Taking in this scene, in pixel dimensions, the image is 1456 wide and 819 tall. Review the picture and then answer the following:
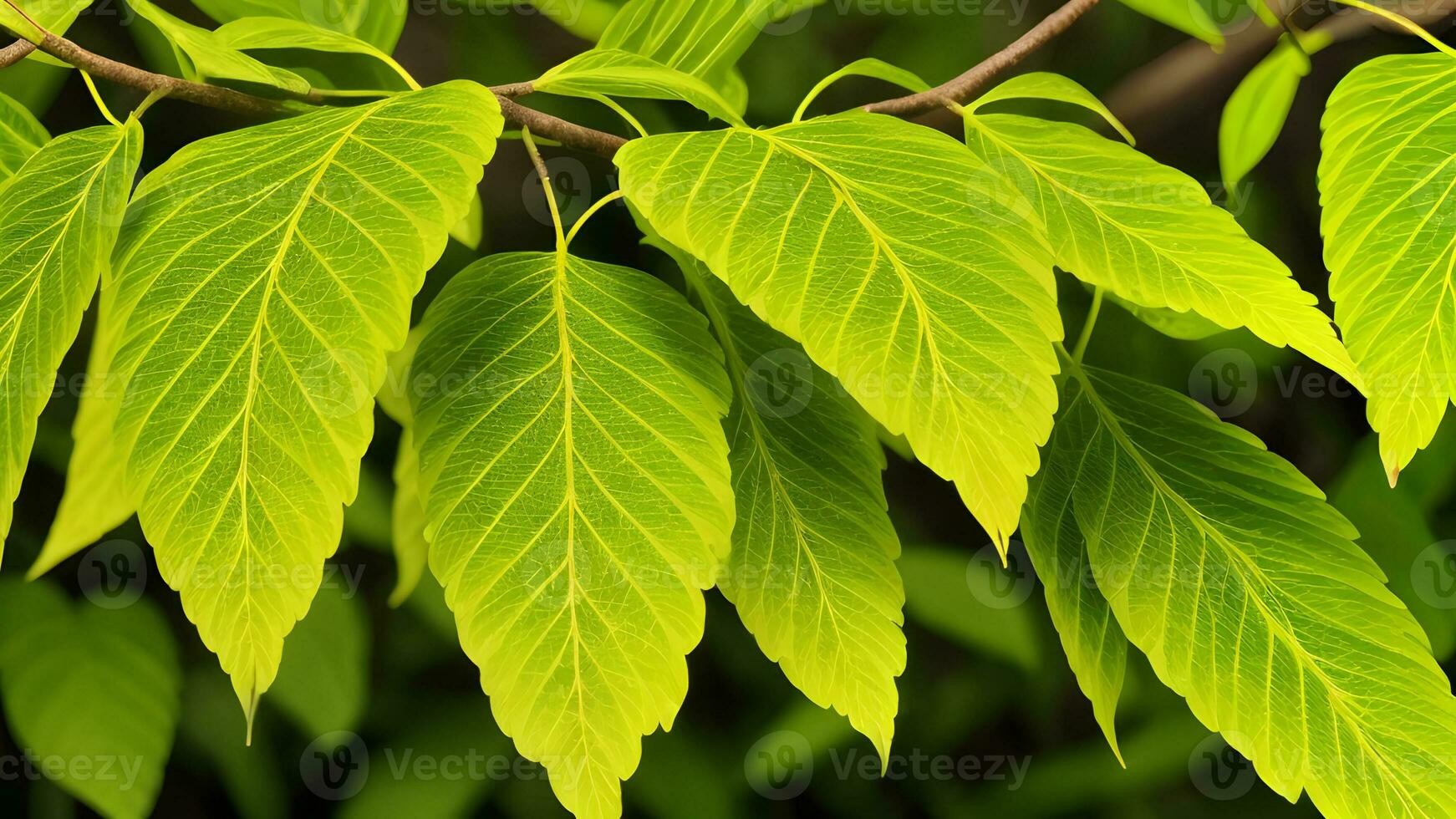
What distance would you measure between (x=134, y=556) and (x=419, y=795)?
0.22 meters

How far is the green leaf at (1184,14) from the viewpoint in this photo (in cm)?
53

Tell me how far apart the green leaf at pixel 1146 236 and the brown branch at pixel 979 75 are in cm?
6

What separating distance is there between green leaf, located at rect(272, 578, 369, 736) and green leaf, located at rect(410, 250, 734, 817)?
0.28 m

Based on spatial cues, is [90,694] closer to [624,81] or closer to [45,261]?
[45,261]

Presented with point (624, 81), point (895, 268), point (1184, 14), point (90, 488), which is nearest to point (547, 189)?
point (624, 81)

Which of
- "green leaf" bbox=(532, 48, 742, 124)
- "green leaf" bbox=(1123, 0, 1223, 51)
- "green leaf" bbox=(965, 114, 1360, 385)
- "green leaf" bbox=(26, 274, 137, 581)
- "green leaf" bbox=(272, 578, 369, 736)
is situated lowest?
"green leaf" bbox=(272, 578, 369, 736)

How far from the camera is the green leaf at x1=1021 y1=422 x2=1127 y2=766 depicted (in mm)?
409

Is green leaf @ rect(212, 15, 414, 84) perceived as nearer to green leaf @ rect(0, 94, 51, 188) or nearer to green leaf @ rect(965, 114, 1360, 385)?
green leaf @ rect(0, 94, 51, 188)

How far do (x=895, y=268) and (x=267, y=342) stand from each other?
0.19 meters

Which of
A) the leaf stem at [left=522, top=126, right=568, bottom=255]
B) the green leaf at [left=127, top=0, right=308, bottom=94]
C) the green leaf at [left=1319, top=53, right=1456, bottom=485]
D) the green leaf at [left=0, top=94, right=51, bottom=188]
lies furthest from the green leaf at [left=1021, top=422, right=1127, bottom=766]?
the green leaf at [left=0, top=94, right=51, bottom=188]

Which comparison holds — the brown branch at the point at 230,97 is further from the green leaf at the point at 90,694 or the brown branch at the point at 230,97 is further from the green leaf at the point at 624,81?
the green leaf at the point at 90,694

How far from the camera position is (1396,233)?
352 mm

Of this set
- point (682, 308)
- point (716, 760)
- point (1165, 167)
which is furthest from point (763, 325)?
point (716, 760)

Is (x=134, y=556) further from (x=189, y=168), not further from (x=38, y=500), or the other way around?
(x=189, y=168)
